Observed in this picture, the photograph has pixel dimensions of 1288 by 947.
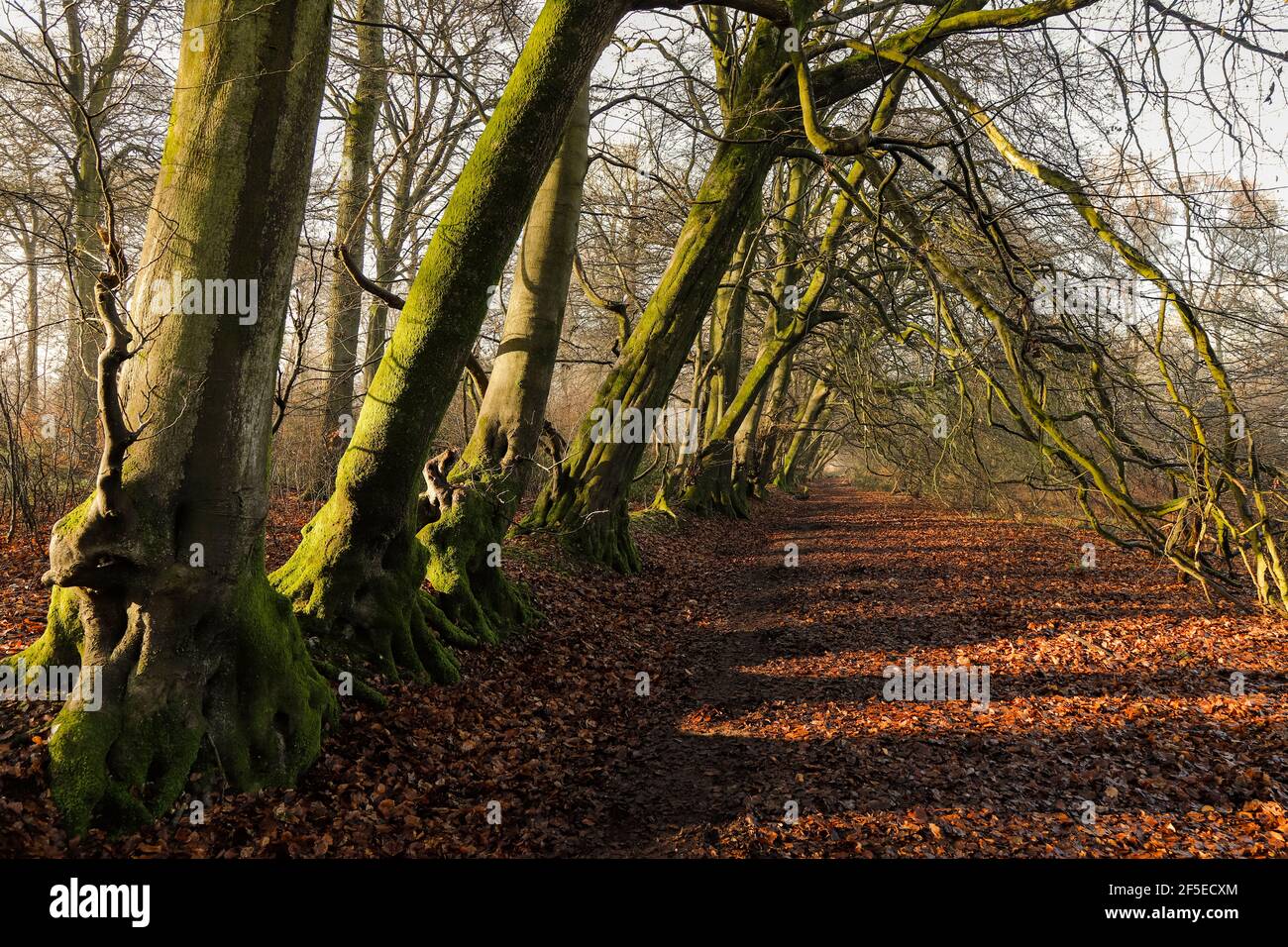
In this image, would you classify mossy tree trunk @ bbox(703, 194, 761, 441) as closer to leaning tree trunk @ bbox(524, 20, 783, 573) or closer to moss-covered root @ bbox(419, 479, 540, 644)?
leaning tree trunk @ bbox(524, 20, 783, 573)

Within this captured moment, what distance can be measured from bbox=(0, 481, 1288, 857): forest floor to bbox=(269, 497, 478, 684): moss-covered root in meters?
0.36

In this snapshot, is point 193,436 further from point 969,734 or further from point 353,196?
A: point 353,196

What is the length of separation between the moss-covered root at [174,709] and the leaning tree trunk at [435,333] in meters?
0.85

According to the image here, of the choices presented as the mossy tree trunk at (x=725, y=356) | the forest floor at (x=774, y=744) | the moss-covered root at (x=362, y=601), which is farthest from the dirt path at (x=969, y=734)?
the mossy tree trunk at (x=725, y=356)

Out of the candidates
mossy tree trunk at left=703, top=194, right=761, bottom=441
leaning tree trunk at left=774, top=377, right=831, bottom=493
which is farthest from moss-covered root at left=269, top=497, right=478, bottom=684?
leaning tree trunk at left=774, top=377, right=831, bottom=493

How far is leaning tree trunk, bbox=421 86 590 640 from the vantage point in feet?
21.8

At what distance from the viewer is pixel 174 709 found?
3.59 meters

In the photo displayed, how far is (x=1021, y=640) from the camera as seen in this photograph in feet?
25.1

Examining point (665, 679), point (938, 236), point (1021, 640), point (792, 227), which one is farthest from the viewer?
point (792, 227)

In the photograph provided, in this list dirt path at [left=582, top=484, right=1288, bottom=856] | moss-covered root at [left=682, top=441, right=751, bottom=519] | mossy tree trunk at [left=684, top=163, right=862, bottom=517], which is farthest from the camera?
moss-covered root at [left=682, top=441, right=751, bottom=519]

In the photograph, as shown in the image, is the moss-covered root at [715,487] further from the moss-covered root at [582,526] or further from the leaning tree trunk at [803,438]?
the moss-covered root at [582,526]
